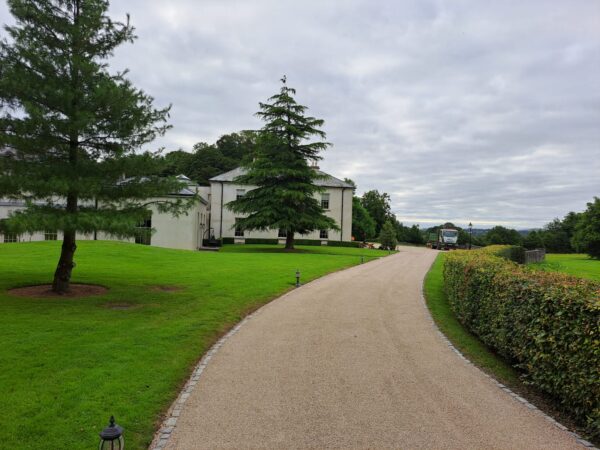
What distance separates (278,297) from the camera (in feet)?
45.5

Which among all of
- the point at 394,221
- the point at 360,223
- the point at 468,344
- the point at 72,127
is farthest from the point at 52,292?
the point at 394,221

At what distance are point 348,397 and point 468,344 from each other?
4.39m

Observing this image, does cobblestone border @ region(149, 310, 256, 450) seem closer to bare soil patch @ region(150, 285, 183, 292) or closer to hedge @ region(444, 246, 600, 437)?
hedge @ region(444, 246, 600, 437)

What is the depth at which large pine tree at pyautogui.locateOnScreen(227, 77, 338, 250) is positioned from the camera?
34.9 meters

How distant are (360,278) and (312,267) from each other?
405 cm

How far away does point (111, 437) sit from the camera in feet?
11.5

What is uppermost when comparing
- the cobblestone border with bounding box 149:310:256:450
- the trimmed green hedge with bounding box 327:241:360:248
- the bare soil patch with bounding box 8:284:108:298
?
the trimmed green hedge with bounding box 327:241:360:248

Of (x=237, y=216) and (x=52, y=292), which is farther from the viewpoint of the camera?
(x=237, y=216)

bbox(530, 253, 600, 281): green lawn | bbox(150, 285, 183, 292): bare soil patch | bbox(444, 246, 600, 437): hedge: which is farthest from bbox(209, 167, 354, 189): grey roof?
bbox(444, 246, 600, 437): hedge

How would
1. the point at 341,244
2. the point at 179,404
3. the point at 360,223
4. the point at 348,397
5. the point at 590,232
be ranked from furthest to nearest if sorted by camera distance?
the point at 360,223 → the point at 590,232 → the point at 341,244 → the point at 348,397 → the point at 179,404

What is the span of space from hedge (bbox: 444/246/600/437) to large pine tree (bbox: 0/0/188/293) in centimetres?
860

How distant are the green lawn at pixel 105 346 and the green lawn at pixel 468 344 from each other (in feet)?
16.4

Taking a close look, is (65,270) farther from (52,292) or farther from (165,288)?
(165,288)

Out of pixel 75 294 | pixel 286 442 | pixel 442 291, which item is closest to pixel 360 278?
pixel 442 291
